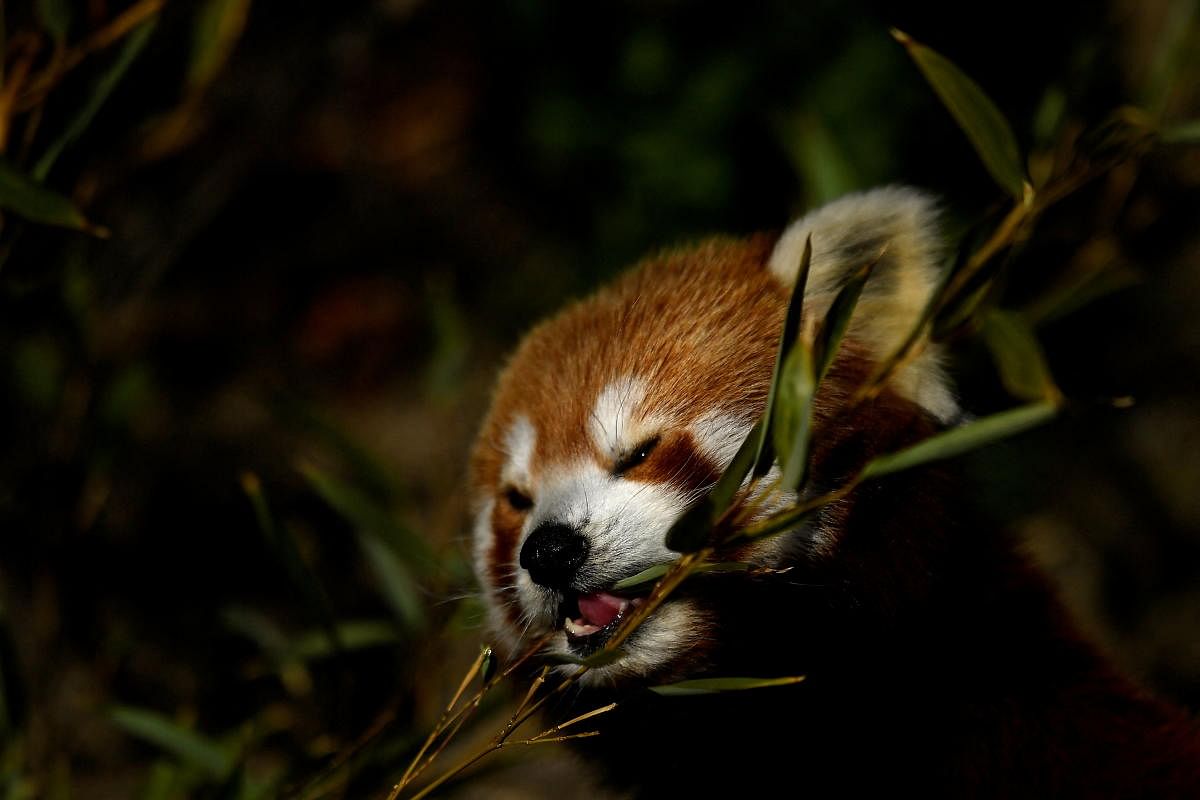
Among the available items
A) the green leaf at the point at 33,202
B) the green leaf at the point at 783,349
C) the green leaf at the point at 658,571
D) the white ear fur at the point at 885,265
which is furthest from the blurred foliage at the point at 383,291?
the green leaf at the point at 658,571

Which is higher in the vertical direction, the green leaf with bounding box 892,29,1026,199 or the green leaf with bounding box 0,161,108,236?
the green leaf with bounding box 0,161,108,236

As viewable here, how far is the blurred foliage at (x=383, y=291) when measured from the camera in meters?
1.85

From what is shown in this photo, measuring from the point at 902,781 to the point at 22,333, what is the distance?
1946 mm

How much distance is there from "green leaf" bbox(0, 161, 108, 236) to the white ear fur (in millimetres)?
1069

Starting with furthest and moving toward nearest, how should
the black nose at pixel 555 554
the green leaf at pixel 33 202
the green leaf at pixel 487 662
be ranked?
the green leaf at pixel 33 202 < the black nose at pixel 555 554 < the green leaf at pixel 487 662

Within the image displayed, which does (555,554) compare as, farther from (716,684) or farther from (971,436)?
(971,436)

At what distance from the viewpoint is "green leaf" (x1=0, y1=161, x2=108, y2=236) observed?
1436 millimetres

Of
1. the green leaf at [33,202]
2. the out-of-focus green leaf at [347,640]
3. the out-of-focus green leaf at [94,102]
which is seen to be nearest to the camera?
the green leaf at [33,202]

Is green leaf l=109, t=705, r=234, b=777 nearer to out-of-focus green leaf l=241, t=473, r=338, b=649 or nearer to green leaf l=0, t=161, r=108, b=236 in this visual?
out-of-focus green leaf l=241, t=473, r=338, b=649

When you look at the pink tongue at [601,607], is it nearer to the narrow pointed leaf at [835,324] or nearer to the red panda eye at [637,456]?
the red panda eye at [637,456]

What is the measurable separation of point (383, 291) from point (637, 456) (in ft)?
7.89

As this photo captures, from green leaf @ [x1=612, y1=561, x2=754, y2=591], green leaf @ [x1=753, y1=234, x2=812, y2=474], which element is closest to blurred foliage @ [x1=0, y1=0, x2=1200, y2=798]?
green leaf @ [x1=753, y1=234, x2=812, y2=474]

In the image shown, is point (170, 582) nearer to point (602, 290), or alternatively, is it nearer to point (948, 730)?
point (602, 290)

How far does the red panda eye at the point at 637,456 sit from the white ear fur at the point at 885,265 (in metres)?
0.33
